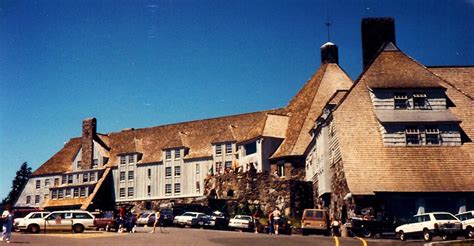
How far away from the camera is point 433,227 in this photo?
32.4 metres

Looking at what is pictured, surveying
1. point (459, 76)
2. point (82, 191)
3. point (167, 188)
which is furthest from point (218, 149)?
point (459, 76)

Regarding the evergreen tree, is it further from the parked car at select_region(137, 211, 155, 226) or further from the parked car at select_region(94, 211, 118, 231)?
the parked car at select_region(94, 211, 118, 231)

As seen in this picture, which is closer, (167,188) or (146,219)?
(146,219)

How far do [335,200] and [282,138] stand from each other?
19.3 metres

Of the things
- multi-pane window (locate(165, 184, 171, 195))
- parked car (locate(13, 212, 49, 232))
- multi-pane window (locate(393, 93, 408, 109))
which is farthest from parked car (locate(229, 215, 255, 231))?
multi-pane window (locate(165, 184, 171, 195))

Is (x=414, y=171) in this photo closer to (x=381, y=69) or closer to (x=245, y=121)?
A: (x=381, y=69)

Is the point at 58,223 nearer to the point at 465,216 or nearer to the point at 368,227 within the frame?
the point at 368,227

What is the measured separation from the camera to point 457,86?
175ft

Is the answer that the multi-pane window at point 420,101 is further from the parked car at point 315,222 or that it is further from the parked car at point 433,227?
the parked car at point 433,227

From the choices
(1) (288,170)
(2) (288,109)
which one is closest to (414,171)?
(1) (288,170)

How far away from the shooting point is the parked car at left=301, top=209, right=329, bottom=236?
1550 inches

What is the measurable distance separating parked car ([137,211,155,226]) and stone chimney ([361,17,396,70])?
74.5 feet

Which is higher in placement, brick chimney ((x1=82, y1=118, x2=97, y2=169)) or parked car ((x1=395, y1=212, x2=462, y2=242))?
brick chimney ((x1=82, y1=118, x2=97, y2=169))

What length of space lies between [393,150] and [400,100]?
4911mm
